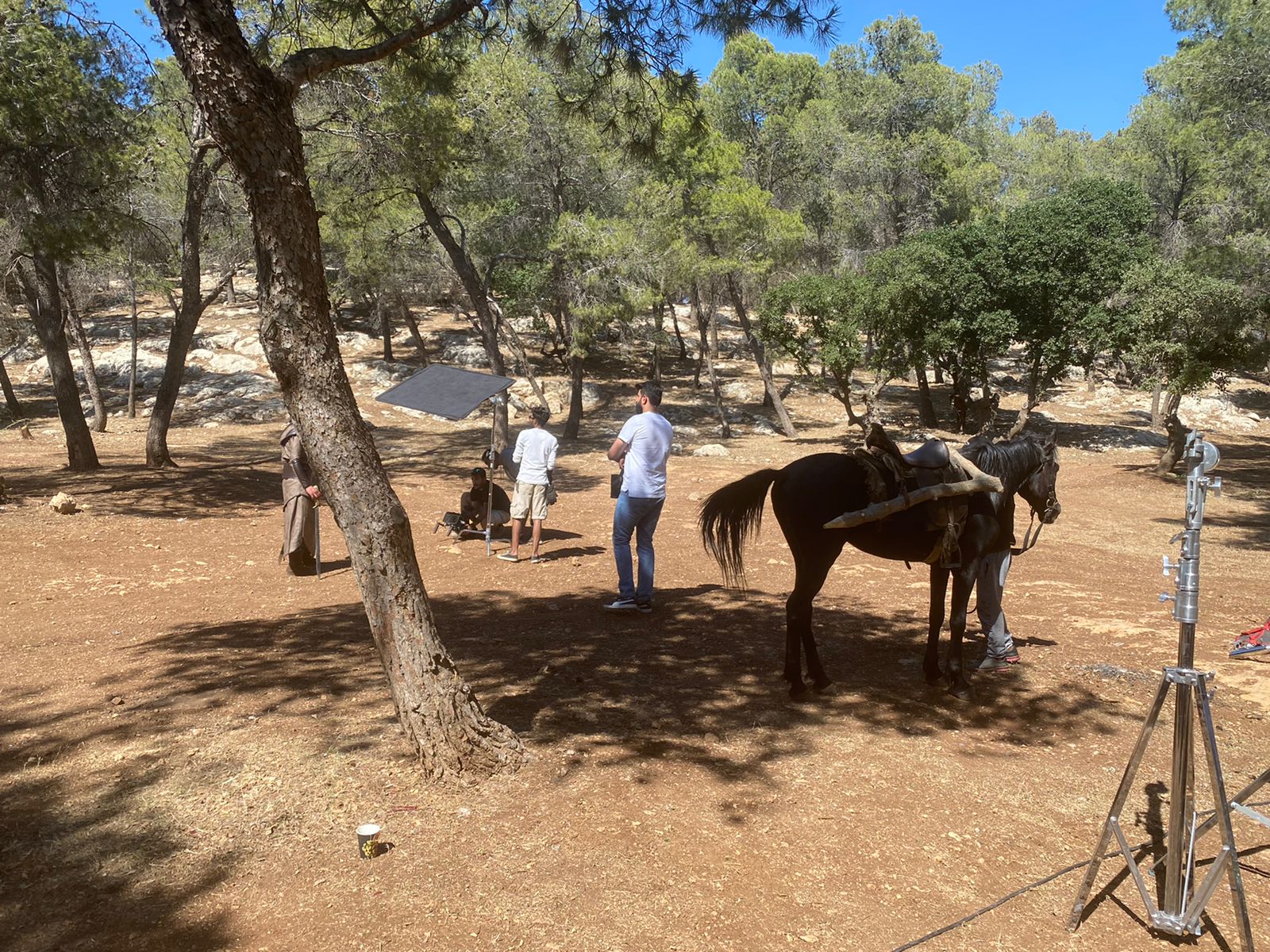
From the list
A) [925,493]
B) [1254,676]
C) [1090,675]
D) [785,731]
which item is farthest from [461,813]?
[1254,676]

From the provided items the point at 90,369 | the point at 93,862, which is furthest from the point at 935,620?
the point at 90,369

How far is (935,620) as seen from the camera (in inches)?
233

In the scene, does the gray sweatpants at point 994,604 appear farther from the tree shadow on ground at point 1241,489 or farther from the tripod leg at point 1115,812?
the tree shadow on ground at point 1241,489

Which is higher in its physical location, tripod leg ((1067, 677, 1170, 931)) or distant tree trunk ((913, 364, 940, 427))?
distant tree trunk ((913, 364, 940, 427))

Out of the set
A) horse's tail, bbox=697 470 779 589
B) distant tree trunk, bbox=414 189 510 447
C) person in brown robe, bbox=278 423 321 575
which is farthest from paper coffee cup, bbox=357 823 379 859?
distant tree trunk, bbox=414 189 510 447

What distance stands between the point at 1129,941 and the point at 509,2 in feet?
22.4

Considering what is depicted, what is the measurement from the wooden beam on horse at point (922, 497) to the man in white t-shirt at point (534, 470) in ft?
15.1

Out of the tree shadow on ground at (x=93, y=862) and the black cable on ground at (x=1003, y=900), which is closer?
the tree shadow on ground at (x=93, y=862)

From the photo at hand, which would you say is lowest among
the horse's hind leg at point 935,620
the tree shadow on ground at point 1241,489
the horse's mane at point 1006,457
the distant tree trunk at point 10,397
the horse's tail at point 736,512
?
the tree shadow on ground at point 1241,489

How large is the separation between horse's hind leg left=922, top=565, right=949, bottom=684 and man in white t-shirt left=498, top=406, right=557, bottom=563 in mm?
4741

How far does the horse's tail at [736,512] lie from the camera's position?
6.03 metres

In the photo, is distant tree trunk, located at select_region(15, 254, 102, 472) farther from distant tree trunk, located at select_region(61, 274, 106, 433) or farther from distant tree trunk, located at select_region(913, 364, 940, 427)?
distant tree trunk, located at select_region(913, 364, 940, 427)

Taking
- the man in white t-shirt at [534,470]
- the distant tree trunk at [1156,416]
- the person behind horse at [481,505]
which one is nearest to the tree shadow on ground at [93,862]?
the man in white t-shirt at [534,470]

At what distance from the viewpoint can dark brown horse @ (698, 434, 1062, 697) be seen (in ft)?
18.7
